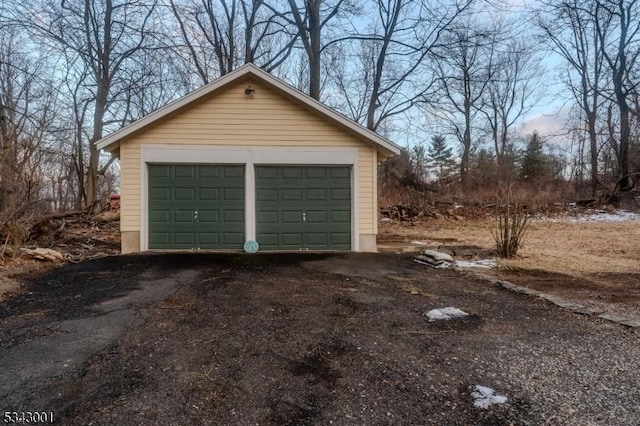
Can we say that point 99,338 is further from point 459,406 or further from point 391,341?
point 459,406

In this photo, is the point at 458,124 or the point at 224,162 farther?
the point at 458,124

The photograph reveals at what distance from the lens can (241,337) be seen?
386cm

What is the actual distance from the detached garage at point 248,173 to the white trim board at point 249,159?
2 centimetres

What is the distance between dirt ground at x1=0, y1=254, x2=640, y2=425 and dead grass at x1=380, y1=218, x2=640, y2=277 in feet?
9.81

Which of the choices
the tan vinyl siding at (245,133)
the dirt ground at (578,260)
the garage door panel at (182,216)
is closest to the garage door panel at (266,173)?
the tan vinyl siding at (245,133)

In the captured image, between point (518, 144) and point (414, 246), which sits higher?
point (518, 144)

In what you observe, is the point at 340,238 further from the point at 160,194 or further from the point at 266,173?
the point at 160,194

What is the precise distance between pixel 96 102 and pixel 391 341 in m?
21.3

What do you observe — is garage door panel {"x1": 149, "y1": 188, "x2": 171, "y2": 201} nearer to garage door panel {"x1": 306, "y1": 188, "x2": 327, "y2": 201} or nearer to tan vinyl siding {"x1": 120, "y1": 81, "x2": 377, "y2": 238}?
tan vinyl siding {"x1": 120, "y1": 81, "x2": 377, "y2": 238}

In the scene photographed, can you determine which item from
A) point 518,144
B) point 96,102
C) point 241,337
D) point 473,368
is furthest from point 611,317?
point 518,144

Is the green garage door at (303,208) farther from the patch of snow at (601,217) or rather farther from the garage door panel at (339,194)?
the patch of snow at (601,217)

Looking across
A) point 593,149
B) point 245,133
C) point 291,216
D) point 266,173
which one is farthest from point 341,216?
point 593,149

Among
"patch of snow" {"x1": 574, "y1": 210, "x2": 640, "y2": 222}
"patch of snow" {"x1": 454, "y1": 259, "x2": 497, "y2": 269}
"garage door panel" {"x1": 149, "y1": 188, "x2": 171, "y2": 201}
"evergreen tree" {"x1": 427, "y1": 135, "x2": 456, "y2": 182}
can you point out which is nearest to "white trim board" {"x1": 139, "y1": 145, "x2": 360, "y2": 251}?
"garage door panel" {"x1": 149, "y1": 188, "x2": 171, "y2": 201}

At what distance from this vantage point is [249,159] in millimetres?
9852
